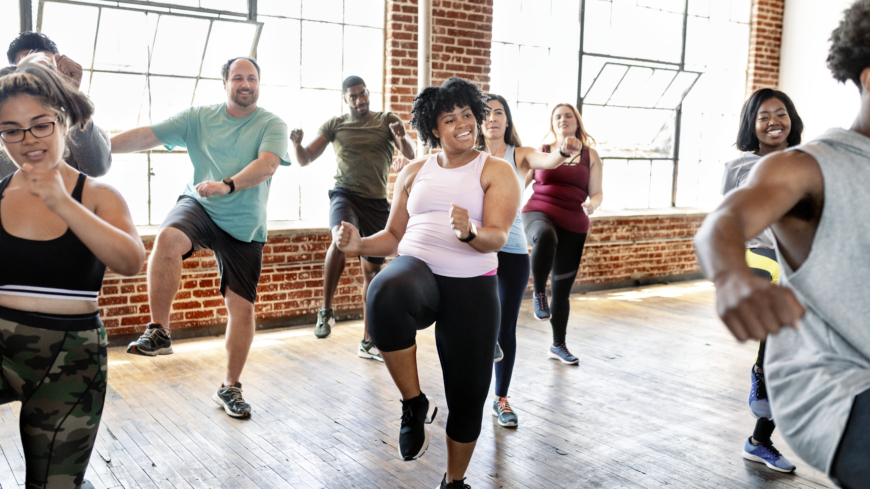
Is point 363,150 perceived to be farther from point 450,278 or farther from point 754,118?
point 450,278

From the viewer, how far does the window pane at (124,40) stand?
15.7 feet

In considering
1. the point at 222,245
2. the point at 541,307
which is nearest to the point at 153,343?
the point at 222,245

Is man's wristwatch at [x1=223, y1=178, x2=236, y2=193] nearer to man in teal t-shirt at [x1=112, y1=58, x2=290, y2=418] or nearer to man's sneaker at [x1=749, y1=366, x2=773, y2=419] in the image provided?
man in teal t-shirt at [x1=112, y1=58, x2=290, y2=418]

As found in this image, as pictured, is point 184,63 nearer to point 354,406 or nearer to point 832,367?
point 354,406

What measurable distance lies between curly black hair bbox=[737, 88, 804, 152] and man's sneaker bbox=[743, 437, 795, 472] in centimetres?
135

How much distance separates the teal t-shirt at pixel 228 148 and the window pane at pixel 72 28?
5.69 feet

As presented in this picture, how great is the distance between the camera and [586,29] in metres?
7.26

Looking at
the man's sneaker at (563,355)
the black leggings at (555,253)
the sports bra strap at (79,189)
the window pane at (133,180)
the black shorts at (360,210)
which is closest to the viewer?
the sports bra strap at (79,189)

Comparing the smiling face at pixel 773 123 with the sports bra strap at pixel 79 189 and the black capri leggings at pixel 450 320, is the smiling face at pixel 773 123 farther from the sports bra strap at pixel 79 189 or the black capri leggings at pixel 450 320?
the sports bra strap at pixel 79 189

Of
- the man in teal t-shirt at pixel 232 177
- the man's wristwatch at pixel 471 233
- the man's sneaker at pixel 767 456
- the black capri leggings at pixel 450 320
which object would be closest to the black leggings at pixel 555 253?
the man's sneaker at pixel 767 456

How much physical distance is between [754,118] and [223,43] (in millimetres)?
3840

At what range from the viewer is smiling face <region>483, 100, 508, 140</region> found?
138 inches

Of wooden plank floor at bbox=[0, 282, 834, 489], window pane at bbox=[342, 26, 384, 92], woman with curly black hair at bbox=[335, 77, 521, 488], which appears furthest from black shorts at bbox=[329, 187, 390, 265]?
woman with curly black hair at bbox=[335, 77, 521, 488]

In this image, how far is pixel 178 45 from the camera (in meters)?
5.08
